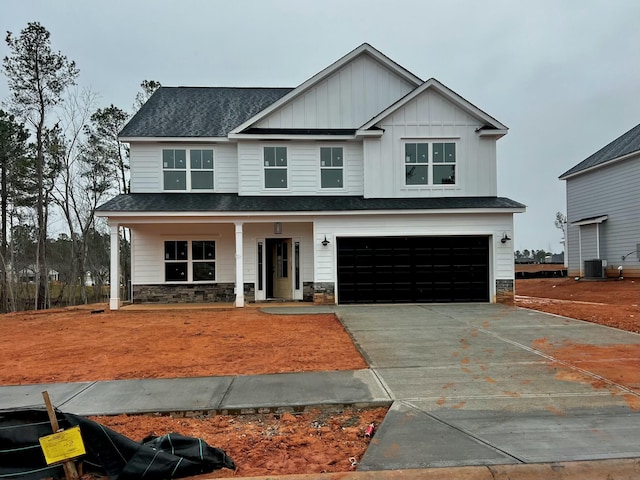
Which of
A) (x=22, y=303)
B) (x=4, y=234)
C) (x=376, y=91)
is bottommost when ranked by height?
(x=22, y=303)

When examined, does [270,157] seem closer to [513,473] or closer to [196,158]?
[196,158]

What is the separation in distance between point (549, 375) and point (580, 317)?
20.9 ft

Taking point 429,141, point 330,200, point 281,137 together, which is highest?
point 281,137

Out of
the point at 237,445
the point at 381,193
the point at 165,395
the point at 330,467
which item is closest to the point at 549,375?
the point at 330,467

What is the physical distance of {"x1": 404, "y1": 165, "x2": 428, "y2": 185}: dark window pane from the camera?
599 inches

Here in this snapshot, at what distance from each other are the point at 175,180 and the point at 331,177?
5607 millimetres

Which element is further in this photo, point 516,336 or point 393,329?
point 393,329

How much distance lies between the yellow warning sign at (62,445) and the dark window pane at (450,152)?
14.1 m

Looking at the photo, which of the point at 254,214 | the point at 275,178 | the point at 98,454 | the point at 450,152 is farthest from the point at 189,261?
the point at 98,454

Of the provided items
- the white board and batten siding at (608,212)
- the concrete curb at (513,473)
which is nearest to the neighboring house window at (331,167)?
the concrete curb at (513,473)

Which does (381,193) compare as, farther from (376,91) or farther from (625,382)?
(625,382)

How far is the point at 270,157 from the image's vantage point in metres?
15.5

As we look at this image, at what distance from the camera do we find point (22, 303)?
25.3 meters

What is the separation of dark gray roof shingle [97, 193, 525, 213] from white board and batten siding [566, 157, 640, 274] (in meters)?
10.8
